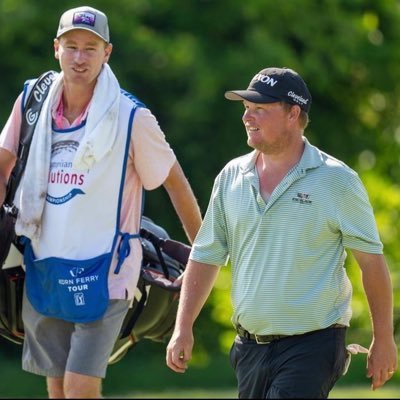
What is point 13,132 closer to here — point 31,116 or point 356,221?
point 31,116

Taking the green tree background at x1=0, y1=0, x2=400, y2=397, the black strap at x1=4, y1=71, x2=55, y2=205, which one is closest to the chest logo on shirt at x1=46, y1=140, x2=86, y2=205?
the black strap at x1=4, y1=71, x2=55, y2=205

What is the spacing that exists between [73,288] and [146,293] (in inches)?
18.8

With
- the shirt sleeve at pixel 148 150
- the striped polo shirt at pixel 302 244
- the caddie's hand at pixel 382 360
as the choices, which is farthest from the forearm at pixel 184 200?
the caddie's hand at pixel 382 360

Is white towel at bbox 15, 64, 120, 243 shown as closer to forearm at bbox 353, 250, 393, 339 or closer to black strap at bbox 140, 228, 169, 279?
black strap at bbox 140, 228, 169, 279

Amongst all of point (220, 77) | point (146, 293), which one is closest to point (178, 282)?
point (146, 293)

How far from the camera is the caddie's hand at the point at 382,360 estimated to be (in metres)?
5.82

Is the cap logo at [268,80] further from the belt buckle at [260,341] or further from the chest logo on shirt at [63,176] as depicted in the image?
the belt buckle at [260,341]

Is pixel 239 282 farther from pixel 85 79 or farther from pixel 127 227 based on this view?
pixel 85 79

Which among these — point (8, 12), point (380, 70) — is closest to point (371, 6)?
point (380, 70)

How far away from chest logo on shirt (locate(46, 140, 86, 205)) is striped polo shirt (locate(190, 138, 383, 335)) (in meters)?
0.79

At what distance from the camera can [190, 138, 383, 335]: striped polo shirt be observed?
584cm

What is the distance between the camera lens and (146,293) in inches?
261

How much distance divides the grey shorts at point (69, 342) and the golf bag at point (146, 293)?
126 millimetres

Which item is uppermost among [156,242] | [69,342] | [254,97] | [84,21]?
[84,21]
